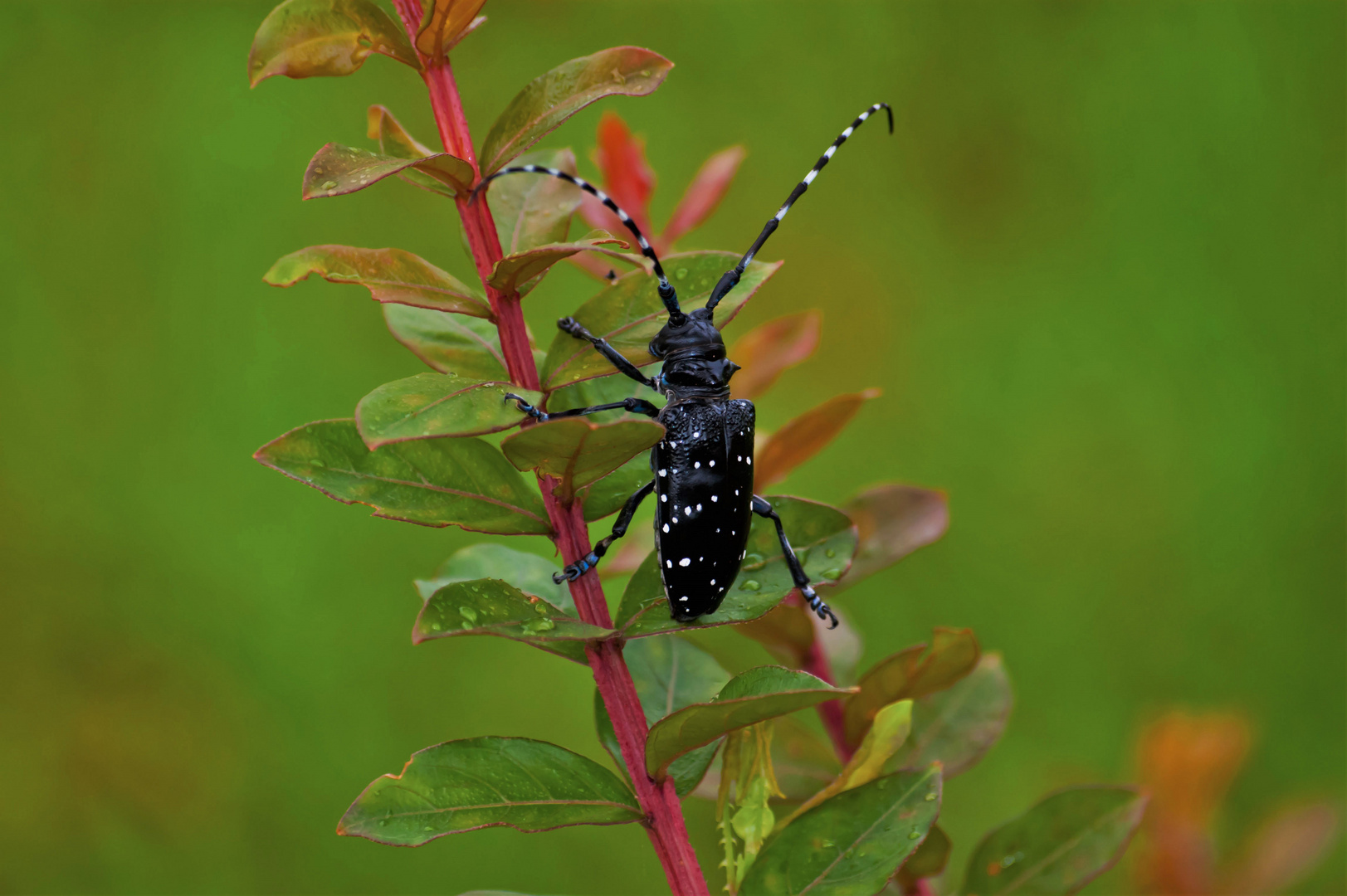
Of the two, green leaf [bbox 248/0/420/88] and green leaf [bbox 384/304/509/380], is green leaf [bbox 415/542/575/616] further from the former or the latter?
green leaf [bbox 248/0/420/88]

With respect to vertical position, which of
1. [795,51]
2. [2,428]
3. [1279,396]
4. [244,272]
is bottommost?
[1279,396]

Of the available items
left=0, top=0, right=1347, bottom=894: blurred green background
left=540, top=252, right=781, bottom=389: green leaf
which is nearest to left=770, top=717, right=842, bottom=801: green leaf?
left=540, top=252, right=781, bottom=389: green leaf

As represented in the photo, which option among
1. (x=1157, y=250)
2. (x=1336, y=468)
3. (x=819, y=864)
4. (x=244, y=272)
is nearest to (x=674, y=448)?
(x=819, y=864)

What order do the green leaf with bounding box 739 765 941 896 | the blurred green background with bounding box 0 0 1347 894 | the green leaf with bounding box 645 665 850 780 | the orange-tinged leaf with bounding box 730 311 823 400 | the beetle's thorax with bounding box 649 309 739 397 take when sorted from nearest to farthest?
the green leaf with bounding box 645 665 850 780 → the green leaf with bounding box 739 765 941 896 → the orange-tinged leaf with bounding box 730 311 823 400 → the beetle's thorax with bounding box 649 309 739 397 → the blurred green background with bounding box 0 0 1347 894

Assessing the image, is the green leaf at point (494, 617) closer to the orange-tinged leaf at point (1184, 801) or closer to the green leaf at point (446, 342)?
the green leaf at point (446, 342)

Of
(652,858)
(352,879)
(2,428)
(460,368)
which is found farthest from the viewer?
(2,428)

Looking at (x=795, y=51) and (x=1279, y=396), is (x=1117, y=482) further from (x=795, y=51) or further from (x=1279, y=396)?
(x=795, y=51)

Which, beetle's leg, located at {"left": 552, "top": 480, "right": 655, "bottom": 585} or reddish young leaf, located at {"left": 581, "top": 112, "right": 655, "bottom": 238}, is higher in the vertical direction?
reddish young leaf, located at {"left": 581, "top": 112, "right": 655, "bottom": 238}
